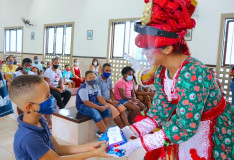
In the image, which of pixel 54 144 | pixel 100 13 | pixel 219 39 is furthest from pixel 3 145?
pixel 100 13

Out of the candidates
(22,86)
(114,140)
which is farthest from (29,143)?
(114,140)

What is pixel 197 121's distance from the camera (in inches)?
35.5

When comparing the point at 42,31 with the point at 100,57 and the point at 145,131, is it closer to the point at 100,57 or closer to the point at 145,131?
the point at 100,57

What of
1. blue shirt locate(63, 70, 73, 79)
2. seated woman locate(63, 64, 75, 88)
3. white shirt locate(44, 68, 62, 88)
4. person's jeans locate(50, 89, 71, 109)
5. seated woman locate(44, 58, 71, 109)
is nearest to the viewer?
person's jeans locate(50, 89, 71, 109)

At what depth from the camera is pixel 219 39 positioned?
574 centimetres

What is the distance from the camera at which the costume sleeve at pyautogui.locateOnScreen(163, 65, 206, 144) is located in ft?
2.93

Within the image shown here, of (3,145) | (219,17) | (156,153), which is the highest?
(219,17)

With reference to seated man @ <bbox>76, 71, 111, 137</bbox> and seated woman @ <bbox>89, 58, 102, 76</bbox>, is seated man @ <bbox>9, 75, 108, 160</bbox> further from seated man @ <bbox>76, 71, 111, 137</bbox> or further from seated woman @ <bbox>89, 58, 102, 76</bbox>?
seated woman @ <bbox>89, 58, 102, 76</bbox>

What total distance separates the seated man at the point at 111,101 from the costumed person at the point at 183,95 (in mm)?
2420

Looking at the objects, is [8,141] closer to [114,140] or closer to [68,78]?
[114,140]

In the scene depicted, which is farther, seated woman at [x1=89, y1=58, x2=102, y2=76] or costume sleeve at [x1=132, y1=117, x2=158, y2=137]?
seated woman at [x1=89, y1=58, x2=102, y2=76]

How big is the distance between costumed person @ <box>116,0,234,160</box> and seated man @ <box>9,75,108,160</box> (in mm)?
401

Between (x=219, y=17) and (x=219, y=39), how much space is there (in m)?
0.58

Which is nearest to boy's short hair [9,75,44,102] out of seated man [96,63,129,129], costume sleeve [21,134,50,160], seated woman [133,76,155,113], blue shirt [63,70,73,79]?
costume sleeve [21,134,50,160]
